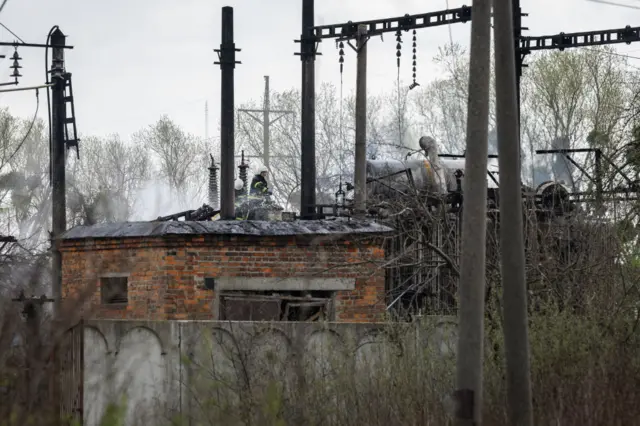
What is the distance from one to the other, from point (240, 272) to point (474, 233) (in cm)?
1005

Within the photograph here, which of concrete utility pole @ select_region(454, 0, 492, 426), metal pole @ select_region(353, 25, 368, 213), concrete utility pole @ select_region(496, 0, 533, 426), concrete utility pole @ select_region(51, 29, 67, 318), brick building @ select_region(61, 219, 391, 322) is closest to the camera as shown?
concrete utility pole @ select_region(454, 0, 492, 426)

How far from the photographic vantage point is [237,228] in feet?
66.6

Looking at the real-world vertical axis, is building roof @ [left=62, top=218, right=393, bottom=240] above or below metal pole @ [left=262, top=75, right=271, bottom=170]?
below

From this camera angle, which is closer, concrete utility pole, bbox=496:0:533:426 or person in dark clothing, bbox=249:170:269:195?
concrete utility pole, bbox=496:0:533:426

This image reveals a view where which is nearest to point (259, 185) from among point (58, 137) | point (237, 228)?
point (58, 137)

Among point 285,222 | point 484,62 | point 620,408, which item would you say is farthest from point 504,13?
point 285,222

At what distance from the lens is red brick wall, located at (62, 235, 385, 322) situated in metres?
19.9

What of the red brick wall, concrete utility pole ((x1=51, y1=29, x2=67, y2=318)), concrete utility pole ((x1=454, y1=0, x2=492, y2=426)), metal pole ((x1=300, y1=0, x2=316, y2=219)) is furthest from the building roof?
concrete utility pole ((x1=454, y1=0, x2=492, y2=426))

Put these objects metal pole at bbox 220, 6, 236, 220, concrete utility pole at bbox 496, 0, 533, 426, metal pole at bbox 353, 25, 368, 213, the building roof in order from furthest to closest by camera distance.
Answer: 1. metal pole at bbox 220, 6, 236, 220
2. metal pole at bbox 353, 25, 368, 213
3. the building roof
4. concrete utility pole at bbox 496, 0, 533, 426

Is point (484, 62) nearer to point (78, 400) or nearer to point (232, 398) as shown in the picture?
point (232, 398)

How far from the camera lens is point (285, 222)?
68.3 feet

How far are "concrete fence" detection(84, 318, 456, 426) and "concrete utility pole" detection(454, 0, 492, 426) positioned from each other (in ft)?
8.95

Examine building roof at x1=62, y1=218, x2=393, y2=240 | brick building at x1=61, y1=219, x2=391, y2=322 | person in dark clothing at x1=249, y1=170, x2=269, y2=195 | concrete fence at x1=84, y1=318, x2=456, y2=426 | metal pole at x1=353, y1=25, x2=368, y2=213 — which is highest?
metal pole at x1=353, y1=25, x2=368, y2=213

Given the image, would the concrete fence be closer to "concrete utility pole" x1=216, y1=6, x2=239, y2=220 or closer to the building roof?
the building roof
